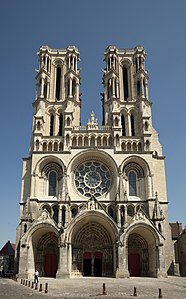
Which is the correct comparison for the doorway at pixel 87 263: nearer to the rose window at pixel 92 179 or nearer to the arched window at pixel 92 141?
the rose window at pixel 92 179

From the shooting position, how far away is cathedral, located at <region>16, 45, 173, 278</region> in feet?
101

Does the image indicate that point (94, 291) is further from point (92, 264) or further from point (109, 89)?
point (109, 89)

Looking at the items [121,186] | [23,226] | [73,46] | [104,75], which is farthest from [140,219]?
[73,46]

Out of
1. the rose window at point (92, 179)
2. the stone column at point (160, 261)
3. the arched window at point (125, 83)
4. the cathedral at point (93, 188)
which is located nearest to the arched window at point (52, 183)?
the cathedral at point (93, 188)

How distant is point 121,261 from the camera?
29609 mm

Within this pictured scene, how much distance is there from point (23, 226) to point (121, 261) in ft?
35.3

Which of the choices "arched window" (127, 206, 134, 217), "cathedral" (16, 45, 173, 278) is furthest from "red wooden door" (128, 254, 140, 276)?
"arched window" (127, 206, 134, 217)

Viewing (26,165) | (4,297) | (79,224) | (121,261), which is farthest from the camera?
(26,165)

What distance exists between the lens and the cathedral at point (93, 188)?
3080 cm

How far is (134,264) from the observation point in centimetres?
3316

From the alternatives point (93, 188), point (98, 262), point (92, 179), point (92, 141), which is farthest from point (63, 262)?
point (92, 141)

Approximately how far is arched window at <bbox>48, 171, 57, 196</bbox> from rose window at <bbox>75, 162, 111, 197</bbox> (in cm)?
254

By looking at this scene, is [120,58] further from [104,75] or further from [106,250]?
[106,250]

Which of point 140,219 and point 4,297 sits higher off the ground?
point 140,219
